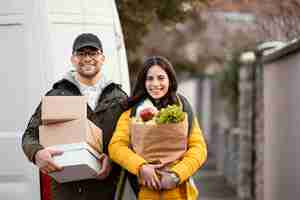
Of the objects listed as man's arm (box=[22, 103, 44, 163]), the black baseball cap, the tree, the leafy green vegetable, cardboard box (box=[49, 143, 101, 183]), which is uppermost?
the tree

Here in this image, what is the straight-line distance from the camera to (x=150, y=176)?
17.5ft

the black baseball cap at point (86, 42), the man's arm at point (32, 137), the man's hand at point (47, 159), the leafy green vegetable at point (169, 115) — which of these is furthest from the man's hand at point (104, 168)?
the black baseball cap at point (86, 42)

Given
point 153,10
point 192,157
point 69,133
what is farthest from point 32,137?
point 153,10

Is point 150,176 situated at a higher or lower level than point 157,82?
lower

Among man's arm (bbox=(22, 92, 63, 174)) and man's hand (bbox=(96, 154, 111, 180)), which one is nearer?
man's arm (bbox=(22, 92, 63, 174))

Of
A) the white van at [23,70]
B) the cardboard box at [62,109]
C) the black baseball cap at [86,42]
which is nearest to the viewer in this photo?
the cardboard box at [62,109]

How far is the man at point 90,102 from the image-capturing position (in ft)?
19.2

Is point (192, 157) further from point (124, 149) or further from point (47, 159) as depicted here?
point (47, 159)

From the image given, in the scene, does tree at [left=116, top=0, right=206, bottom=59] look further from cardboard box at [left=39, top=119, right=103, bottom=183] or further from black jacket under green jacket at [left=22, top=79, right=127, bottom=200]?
cardboard box at [left=39, top=119, right=103, bottom=183]

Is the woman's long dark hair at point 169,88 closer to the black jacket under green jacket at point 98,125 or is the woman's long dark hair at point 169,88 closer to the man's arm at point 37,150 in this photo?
the black jacket under green jacket at point 98,125

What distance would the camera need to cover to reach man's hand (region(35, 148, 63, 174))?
5488mm

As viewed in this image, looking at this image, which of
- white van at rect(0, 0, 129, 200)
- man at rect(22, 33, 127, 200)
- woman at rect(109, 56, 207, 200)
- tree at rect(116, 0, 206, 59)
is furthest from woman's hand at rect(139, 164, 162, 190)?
tree at rect(116, 0, 206, 59)

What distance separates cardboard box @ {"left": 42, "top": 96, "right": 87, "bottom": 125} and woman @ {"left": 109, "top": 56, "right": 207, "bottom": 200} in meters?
0.27

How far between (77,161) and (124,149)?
29 cm
